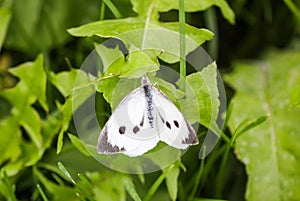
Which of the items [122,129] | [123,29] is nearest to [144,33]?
[123,29]

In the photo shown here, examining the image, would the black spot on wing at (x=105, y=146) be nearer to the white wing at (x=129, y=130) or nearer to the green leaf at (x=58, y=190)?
the white wing at (x=129, y=130)

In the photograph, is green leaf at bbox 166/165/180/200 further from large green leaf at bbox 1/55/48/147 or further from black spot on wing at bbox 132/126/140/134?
large green leaf at bbox 1/55/48/147

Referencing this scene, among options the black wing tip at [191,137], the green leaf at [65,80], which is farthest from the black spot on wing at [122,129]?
the green leaf at [65,80]

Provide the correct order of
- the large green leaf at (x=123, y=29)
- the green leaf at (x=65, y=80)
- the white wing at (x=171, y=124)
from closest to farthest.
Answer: the white wing at (x=171, y=124) < the large green leaf at (x=123, y=29) < the green leaf at (x=65, y=80)

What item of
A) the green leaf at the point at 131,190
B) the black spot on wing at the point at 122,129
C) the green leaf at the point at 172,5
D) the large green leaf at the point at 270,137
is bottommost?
the large green leaf at the point at 270,137

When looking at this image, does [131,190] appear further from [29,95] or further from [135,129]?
[29,95]

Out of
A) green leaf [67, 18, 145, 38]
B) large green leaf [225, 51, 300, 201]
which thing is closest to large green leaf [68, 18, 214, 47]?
green leaf [67, 18, 145, 38]

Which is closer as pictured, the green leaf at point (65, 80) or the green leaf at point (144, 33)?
the green leaf at point (144, 33)
